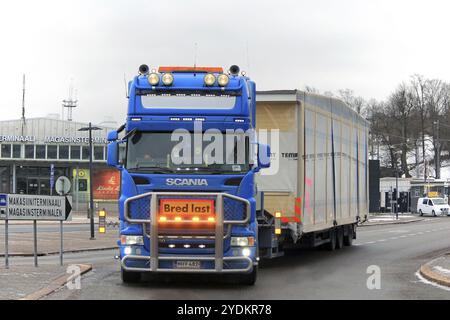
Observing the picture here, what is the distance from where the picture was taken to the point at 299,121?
615 inches

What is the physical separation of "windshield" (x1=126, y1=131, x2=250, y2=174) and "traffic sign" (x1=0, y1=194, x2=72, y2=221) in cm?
510

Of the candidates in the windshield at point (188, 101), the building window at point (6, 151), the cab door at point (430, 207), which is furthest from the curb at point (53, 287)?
the cab door at point (430, 207)

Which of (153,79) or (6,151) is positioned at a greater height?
(6,151)

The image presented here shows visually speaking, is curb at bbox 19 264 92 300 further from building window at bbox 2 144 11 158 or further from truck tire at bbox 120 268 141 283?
building window at bbox 2 144 11 158

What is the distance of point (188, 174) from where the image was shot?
11.5 metres

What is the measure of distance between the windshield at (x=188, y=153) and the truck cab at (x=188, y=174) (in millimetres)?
18

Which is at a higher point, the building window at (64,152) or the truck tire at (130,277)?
the building window at (64,152)

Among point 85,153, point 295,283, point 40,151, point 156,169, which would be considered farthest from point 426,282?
point 40,151

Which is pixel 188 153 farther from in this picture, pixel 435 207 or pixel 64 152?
pixel 435 207

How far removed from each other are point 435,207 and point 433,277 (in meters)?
53.0

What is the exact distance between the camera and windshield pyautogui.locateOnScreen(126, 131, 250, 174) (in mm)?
11649

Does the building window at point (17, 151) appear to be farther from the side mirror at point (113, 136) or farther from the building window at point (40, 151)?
the side mirror at point (113, 136)

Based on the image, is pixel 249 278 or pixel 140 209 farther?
pixel 249 278

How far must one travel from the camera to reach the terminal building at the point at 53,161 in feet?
202
